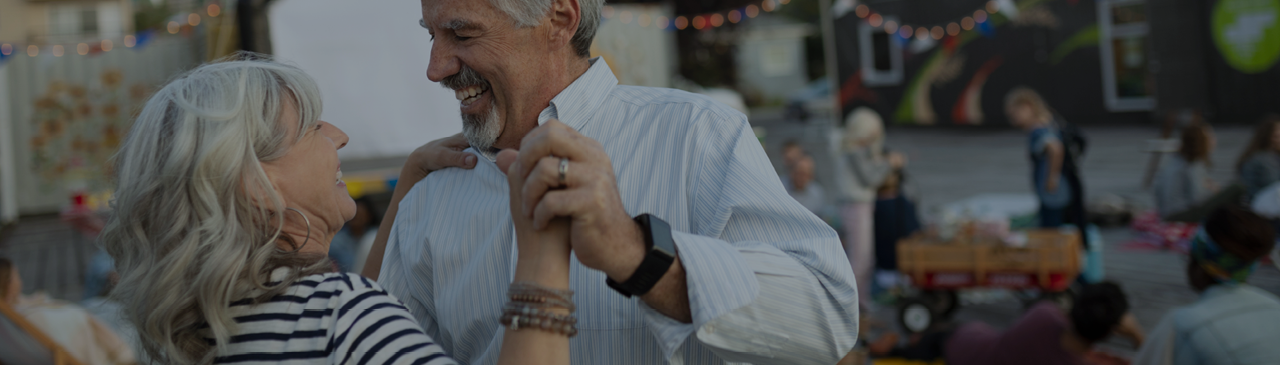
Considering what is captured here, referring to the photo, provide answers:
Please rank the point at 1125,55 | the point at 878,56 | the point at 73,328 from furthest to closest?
the point at 878,56 < the point at 1125,55 < the point at 73,328

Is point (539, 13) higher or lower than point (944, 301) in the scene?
higher

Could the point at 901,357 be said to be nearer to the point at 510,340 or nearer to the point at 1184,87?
the point at 510,340

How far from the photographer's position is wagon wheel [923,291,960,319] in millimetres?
5660

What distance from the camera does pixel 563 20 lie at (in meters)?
1.36

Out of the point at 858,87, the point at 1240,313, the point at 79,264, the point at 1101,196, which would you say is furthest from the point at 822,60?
the point at 1240,313

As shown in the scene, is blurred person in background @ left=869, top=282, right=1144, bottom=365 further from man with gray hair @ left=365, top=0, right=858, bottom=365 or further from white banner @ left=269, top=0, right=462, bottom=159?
white banner @ left=269, top=0, right=462, bottom=159

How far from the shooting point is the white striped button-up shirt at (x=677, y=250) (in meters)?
0.94

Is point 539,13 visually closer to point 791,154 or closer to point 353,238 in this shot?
point 353,238

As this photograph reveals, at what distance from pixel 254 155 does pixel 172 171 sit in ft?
0.31

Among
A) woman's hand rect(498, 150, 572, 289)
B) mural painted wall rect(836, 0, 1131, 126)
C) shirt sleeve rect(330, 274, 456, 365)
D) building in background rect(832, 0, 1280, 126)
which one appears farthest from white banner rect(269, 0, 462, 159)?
mural painted wall rect(836, 0, 1131, 126)

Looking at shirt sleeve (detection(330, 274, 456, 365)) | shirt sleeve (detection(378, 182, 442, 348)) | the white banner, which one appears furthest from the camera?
the white banner

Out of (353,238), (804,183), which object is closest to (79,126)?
(353,238)

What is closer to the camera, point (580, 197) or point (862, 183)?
point (580, 197)

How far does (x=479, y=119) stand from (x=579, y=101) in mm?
173
